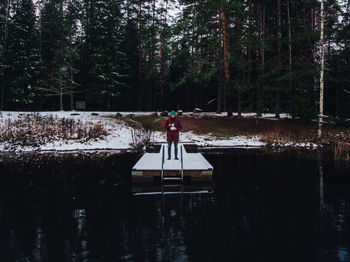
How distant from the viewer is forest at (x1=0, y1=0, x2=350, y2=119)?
28.5 metres

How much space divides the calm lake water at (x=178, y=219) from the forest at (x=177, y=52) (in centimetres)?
1760

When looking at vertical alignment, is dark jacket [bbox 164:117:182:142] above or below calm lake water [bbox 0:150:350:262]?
above

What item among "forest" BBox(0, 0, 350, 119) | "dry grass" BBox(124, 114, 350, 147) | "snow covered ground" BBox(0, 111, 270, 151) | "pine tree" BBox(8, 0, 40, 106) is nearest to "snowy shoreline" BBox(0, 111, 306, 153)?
"snow covered ground" BBox(0, 111, 270, 151)

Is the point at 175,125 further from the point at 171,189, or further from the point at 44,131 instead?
the point at 44,131

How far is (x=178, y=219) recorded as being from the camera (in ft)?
22.0

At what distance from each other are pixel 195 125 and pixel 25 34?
25.2m

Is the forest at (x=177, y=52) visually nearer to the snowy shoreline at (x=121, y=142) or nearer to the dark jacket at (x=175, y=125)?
the snowy shoreline at (x=121, y=142)

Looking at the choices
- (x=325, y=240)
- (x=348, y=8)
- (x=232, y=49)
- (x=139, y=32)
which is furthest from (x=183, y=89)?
(x=325, y=240)

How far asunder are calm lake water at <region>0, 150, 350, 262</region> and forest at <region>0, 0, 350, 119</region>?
57.7 feet

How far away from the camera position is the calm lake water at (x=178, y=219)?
5113 millimetres

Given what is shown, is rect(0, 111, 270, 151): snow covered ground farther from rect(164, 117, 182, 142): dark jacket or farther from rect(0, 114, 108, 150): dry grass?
rect(164, 117, 182, 142): dark jacket

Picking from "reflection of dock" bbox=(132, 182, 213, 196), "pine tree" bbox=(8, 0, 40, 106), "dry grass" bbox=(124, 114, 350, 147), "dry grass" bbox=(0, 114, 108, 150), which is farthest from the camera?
"pine tree" bbox=(8, 0, 40, 106)

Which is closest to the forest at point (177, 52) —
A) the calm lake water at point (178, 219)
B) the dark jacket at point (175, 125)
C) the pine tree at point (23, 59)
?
the pine tree at point (23, 59)

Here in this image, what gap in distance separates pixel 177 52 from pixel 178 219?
96.5 ft
